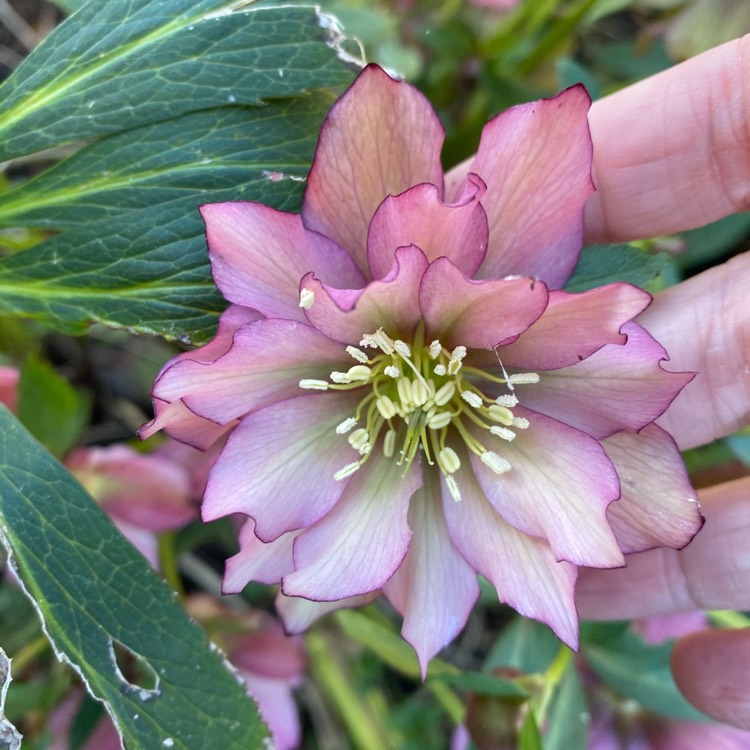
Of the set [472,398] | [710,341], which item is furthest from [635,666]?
[472,398]

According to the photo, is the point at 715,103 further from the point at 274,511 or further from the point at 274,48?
the point at 274,511

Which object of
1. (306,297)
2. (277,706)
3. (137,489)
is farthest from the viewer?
(277,706)

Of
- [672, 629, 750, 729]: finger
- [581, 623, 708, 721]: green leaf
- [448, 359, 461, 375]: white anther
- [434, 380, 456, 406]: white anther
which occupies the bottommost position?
[581, 623, 708, 721]: green leaf

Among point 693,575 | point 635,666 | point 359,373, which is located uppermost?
point 359,373

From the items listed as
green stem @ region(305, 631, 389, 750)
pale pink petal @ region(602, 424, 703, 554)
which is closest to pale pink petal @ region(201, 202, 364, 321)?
pale pink petal @ region(602, 424, 703, 554)

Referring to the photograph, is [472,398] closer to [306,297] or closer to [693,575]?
[306,297]

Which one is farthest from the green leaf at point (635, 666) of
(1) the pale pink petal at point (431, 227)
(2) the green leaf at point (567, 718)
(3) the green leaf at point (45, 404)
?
(3) the green leaf at point (45, 404)

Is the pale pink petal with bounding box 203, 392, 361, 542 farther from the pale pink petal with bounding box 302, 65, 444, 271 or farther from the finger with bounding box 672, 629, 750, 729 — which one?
the finger with bounding box 672, 629, 750, 729
